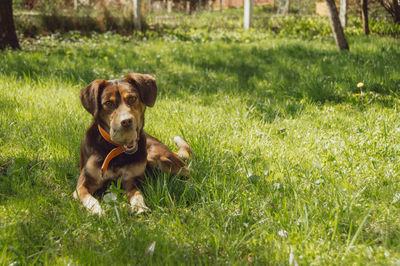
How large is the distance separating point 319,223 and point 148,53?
6716 mm

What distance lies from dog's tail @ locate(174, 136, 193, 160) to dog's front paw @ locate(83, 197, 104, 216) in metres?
1.07

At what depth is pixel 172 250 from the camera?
2.21 meters

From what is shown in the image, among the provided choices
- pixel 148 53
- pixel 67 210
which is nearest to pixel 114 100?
pixel 67 210

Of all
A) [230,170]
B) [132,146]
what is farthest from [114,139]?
[230,170]

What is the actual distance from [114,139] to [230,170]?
1.06m

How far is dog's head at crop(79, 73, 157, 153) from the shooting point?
2.60 meters

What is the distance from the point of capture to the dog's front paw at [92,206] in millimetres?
2570

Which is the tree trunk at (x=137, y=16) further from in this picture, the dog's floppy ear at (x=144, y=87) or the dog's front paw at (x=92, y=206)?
the dog's front paw at (x=92, y=206)

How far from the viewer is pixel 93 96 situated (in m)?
2.79

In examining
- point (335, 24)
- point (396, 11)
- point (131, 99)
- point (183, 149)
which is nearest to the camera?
point (131, 99)

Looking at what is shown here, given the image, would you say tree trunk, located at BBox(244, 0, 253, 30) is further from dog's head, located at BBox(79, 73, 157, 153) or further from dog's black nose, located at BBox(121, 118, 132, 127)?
dog's black nose, located at BBox(121, 118, 132, 127)

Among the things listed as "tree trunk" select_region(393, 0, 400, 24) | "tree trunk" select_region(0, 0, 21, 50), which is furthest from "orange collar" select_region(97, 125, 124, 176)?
"tree trunk" select_region(393, 0, 400, 24)

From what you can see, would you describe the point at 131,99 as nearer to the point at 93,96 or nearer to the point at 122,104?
the point at 122,104

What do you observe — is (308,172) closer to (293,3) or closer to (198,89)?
(198,89)
